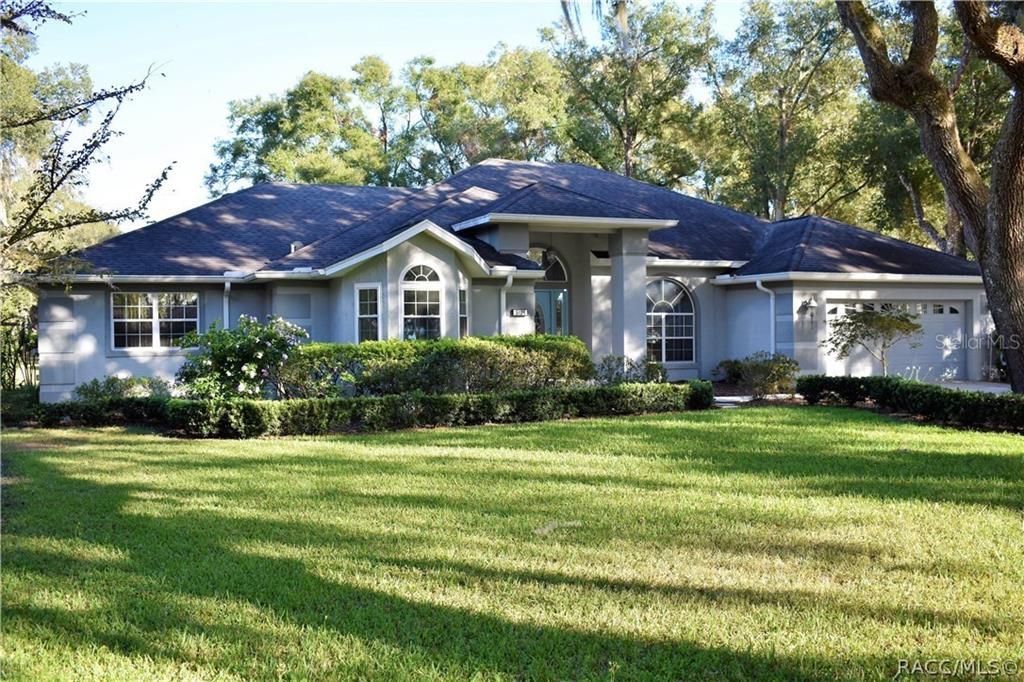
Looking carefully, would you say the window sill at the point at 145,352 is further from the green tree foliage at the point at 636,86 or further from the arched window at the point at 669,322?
the green tree foliage at the point at 636,86

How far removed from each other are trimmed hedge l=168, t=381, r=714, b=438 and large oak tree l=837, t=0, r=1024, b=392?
502 centimetres

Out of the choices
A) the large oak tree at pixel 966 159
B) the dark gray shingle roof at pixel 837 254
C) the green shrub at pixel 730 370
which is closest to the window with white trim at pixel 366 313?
the green shrub at pixel 730 370

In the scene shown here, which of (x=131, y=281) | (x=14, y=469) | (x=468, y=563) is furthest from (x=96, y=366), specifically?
(x=468, y=563)

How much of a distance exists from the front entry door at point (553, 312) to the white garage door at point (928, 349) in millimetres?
6626

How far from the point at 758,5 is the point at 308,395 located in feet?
101

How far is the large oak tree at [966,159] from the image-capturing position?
1362 cm

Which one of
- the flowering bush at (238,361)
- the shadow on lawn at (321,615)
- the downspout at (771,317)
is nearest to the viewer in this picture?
the shadow on lawn at (321,615)

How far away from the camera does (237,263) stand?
763 inches

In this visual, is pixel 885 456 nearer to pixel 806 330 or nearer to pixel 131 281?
pixel 806 330

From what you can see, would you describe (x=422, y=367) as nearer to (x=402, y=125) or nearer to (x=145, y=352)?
(x=145, y=352)

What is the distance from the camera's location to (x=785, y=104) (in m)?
38.6

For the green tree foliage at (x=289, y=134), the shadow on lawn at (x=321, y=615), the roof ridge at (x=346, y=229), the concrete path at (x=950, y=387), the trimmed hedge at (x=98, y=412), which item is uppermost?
the green tree foliage at (x=289, y=134)

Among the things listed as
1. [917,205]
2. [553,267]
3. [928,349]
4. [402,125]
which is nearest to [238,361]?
[553,267]

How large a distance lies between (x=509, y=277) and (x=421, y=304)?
1.98m
